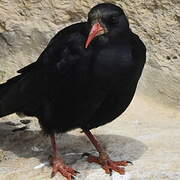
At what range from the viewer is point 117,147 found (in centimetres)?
659

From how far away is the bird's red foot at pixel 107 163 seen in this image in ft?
19.7

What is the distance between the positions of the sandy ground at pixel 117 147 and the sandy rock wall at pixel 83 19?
362 mm

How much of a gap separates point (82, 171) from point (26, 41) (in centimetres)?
272

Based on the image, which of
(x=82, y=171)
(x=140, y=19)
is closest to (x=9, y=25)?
(x=140, y=19)

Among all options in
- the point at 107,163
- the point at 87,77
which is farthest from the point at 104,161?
the point at 87,77

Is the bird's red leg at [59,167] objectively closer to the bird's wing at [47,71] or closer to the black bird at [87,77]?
the black bird at [87,77]

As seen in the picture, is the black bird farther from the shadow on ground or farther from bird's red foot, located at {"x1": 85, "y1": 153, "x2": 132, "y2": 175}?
the shadow on ground

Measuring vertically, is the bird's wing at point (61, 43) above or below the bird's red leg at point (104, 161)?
above

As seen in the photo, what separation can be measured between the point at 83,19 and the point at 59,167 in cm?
262

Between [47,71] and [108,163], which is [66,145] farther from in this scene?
[47,71]

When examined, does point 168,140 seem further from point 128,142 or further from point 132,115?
point 132,115

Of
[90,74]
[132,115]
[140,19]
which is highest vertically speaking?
[90,74]

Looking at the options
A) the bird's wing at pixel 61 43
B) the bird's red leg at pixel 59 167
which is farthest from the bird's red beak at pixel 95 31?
the bird's red leg at pixel 59 167

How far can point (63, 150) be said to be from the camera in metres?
6.65
